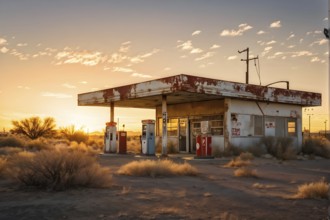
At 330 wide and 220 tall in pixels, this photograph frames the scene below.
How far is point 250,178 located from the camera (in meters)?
13.4

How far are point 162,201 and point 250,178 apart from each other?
5822 mm

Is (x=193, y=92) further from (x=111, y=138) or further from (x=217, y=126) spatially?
(x=111, y=138)

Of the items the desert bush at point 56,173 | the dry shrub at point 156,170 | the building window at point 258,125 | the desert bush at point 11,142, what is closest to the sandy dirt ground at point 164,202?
the desert bush at point 56,173

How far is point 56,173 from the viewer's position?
10.1 meters

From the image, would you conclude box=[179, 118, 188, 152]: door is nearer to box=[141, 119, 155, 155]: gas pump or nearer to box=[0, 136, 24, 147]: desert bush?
box=[141, 119, 155, 155]: gas pump

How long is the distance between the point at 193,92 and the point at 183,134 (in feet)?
24.5

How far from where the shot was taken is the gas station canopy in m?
21.5

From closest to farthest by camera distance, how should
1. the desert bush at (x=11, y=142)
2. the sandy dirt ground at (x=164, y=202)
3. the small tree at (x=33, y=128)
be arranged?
the sandy dirt ground at (x=164, y=202) → the desert bush at (x=11, y=142) → the small tree at (x=33, y=128)

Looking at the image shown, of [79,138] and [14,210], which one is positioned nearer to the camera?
[14,210]

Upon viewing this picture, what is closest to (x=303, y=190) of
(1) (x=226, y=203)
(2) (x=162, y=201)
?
(1) (x=226, y=203)

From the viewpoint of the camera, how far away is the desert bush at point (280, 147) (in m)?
24.3

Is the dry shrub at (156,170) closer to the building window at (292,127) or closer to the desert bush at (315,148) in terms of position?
the building window at (292,127)

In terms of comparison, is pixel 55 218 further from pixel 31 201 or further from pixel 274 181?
pixel 274 181

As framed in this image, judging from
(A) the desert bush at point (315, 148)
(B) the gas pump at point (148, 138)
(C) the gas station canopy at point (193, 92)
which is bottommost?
(A) the desert bush at point (315, 148)
